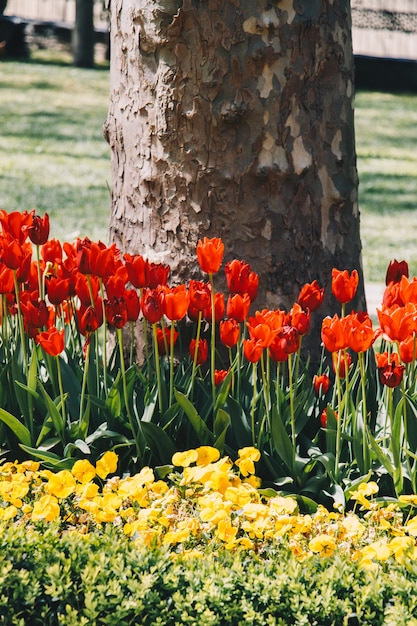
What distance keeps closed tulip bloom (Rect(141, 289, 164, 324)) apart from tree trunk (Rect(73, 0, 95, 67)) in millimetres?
16461

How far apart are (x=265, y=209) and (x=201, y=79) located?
0.54 meters

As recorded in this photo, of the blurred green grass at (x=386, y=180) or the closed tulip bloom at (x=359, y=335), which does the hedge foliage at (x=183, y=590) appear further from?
the blurred green grass at (x=386, y=180)

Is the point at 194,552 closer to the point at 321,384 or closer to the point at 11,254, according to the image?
the point at 321,384

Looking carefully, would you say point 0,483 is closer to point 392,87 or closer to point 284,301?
point 284,301

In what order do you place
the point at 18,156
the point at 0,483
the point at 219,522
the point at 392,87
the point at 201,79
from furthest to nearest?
1. the point at 392,87
2. the point at 18,156
3. the point at 201,79
4. the point at 0,483
5. the point at 219,522

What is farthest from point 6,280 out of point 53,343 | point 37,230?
point 53,343

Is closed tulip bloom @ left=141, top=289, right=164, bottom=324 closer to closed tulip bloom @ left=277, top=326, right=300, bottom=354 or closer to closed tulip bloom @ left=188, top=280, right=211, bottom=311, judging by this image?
closed tulip bloom @ left=188, top=280, right=211, bottom=311

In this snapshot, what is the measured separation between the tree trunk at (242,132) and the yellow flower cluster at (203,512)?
102 centimetres

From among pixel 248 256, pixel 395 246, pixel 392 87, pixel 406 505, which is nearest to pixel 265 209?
pixel 248 256

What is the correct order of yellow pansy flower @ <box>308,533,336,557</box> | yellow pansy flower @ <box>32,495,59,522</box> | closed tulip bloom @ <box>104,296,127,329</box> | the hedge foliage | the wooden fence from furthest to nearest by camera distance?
the wooden fence
closed tulip bloom @ <box>104,296,127,329</box>
yellow pansy flower @ <box>32,495,59,522</box>
yellow pansy flower @ <box>308,533,336,557</box>
the hedge foliage

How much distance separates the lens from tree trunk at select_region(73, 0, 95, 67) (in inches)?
728

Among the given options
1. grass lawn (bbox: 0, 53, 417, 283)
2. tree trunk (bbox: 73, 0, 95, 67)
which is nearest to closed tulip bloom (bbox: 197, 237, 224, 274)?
grass lawn (bbox: 0, 53, 417, 283)

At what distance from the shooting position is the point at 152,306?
9.87ft

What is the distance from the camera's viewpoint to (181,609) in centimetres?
223
